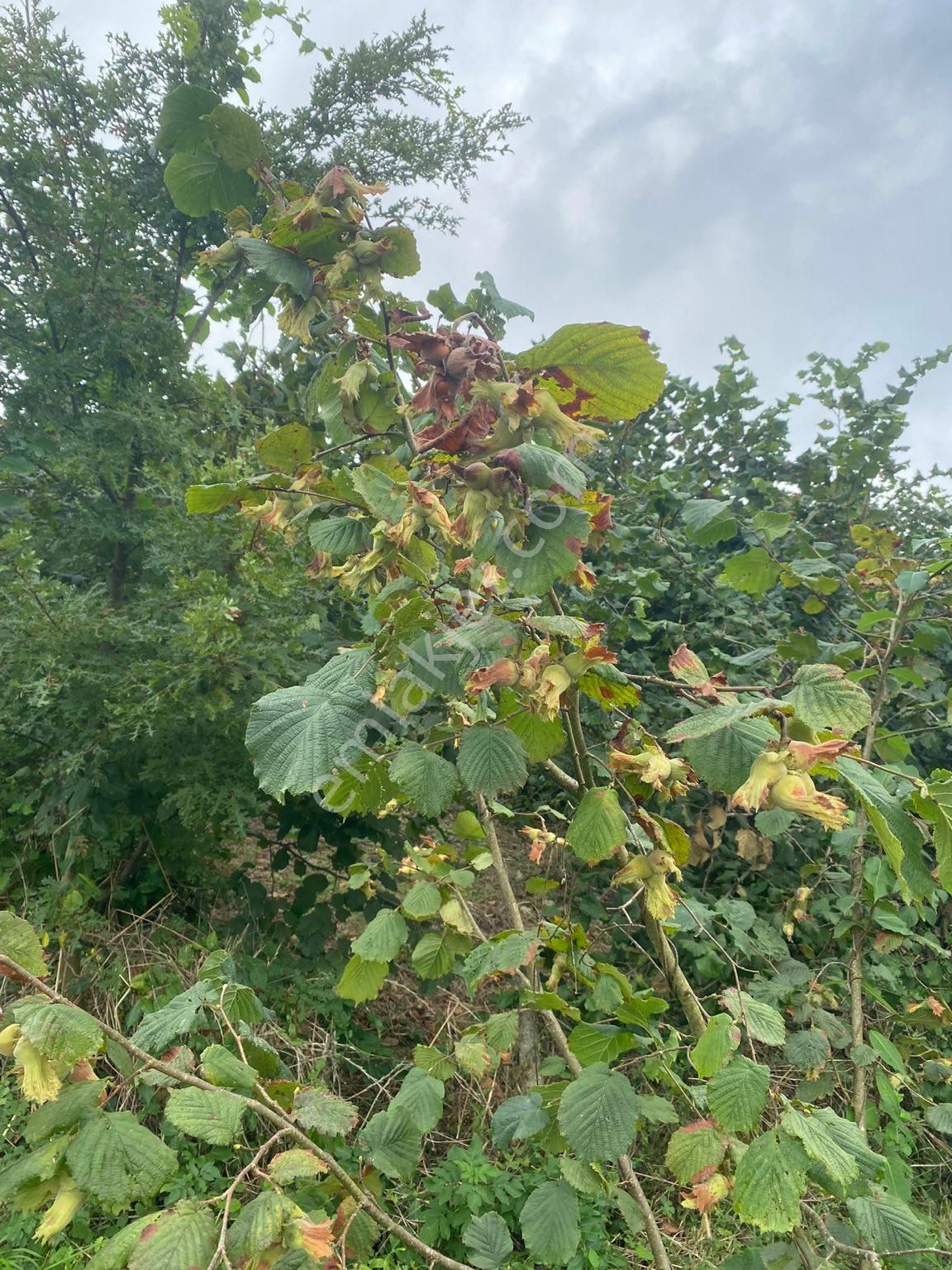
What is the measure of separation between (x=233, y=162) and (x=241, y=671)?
52.7 inches

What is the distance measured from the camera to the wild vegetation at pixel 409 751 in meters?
0.65

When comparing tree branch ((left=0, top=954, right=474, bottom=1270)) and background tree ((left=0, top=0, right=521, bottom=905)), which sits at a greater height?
background tree ((left=0, top=0, right=521, bottom=905))

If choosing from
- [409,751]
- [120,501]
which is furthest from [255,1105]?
[120,501]

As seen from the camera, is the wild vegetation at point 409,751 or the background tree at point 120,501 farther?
the background tree at point 120,501

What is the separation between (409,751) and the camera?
0.73m

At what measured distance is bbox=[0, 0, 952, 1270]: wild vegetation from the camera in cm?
65

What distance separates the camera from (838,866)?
200cm

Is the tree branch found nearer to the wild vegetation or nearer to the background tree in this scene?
the wild vegetation

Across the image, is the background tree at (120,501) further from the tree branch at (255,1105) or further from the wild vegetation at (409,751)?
the tree branch at (255,1105)

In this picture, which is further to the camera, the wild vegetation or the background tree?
the background tree

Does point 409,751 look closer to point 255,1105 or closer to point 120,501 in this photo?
point 255,1105

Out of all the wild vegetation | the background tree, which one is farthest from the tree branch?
the background tree

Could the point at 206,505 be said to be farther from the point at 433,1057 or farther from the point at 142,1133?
the point at 433,1057

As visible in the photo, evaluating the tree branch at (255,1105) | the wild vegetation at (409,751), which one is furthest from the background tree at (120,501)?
the tree branch at (255,1105)
